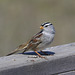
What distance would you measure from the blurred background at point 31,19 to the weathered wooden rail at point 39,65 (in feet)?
17.3

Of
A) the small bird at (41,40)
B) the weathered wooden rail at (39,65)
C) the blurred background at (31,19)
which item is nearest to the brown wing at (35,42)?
the small bird at (41,40)

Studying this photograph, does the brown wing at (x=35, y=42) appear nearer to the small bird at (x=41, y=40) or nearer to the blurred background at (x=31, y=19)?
the small bird at (x=41, y=40)

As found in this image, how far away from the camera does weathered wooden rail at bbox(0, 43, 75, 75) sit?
3518mm

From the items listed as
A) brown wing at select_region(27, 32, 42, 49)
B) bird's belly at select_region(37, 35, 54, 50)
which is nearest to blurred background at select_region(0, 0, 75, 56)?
brown wing at select_region(27, 32, 42, 49)

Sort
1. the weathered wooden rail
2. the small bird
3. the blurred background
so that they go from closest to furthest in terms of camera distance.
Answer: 1. the weathered wooden rail
2. the small bird
3. the blurred background

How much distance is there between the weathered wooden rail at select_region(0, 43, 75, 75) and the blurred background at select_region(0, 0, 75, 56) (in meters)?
5.26

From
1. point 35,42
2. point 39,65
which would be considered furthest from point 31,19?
point 39,65

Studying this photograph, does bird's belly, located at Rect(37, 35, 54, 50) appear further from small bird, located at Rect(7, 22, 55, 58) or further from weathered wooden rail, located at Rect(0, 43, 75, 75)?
weathered wooden rail, located at Rect(0, 43, 75, 75)

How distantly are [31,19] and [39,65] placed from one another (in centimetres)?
834

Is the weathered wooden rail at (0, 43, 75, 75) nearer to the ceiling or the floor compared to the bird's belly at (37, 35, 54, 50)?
nearer to the floor

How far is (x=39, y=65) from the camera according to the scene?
3.77 m

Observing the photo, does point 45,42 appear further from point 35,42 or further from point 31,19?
point 31,19

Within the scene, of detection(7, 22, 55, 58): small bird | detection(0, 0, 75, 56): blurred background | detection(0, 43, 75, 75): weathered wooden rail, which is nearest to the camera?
detection(0, 43, 75, 75): weathered wooden rail

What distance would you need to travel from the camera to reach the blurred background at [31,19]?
1056 cm
